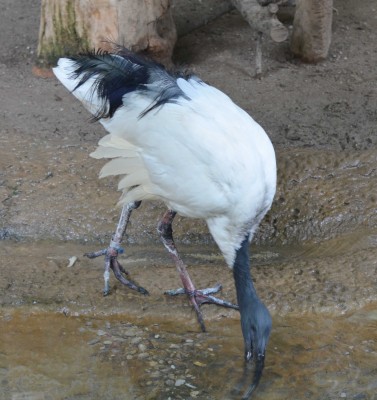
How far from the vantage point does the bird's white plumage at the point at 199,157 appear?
12.0 feet

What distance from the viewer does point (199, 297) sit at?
13.1ft

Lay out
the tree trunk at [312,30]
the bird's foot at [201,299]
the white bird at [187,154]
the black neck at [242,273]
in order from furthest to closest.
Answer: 1. the tree trunk at [312,30]
2. the bird's foot at [201,299]
3. the black neck at [242,273]
4. the white bird at [187,154]

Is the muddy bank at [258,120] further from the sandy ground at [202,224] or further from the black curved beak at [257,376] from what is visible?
the black curved beak at [257,376]

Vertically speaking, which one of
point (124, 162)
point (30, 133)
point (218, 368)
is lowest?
point (30, 133)

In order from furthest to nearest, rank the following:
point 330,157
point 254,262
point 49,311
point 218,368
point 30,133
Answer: point 30,133, point 330,157, point 254,262, point 49,311, point 218,368

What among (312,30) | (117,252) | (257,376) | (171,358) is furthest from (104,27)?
(257,376)

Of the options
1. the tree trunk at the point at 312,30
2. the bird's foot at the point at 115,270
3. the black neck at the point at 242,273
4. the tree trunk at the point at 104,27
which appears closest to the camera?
the black neck at the point at 242,273

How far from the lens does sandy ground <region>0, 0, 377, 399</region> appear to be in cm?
396

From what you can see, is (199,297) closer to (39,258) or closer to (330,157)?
(39,258)

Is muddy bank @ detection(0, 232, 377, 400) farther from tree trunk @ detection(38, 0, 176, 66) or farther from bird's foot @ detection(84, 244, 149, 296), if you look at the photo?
tree trunk @ detection(38, 0, 176, 66)

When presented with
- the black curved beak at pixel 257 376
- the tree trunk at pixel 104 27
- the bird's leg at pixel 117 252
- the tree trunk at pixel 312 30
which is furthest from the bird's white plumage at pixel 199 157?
the tree trunk at pixel 312 30

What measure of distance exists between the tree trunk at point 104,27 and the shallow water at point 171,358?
8.63ft

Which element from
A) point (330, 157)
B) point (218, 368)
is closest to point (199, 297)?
point (218, 368)

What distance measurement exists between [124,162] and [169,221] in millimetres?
428
